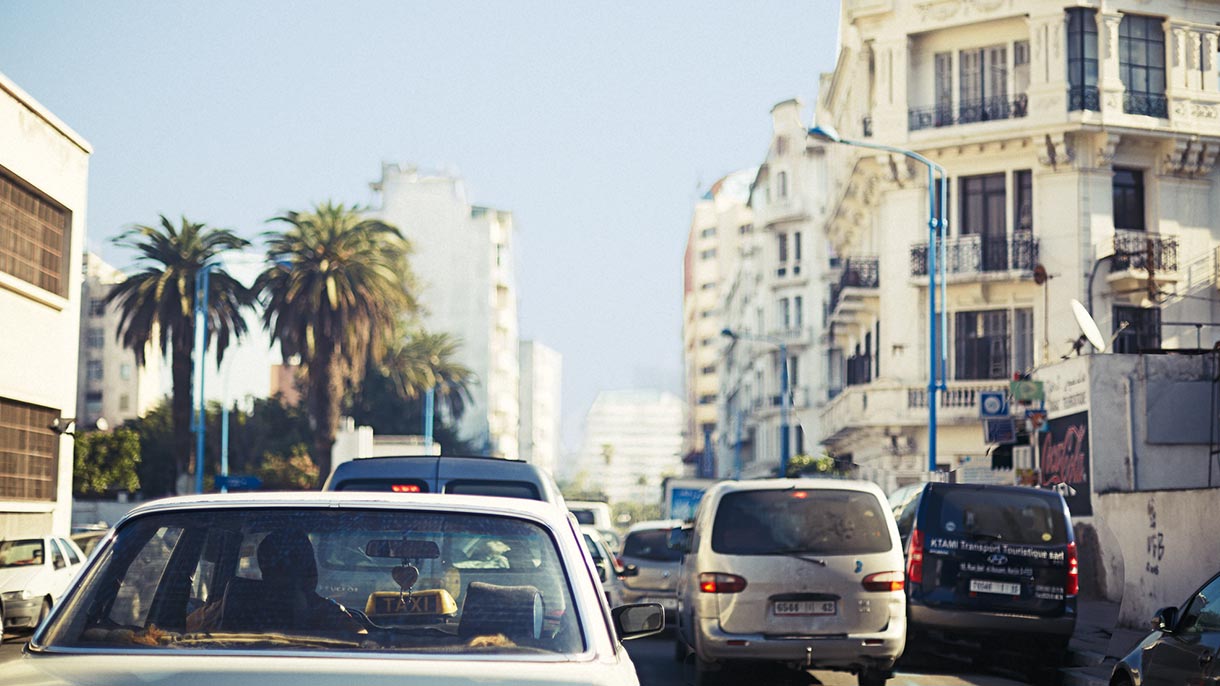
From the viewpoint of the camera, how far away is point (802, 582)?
13398 mm

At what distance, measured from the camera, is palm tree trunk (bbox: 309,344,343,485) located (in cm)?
5381

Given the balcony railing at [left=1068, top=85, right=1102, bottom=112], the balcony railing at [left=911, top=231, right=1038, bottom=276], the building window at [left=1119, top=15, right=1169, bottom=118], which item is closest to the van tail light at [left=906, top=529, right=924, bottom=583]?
the balcony railing at [left=911, top=231, right=1038, bottom=276]

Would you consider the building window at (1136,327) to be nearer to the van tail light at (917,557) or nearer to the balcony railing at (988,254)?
the balcony railing at (988,254)

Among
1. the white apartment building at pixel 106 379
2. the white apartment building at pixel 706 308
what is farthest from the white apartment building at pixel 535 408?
the white apartment building at pixel 106 379

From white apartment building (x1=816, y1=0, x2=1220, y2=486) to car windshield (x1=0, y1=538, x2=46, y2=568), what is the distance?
1001 inches

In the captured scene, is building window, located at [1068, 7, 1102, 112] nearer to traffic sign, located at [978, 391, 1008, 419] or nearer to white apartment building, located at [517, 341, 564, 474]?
traffic sign, located at [978, 391, 1008, 419]

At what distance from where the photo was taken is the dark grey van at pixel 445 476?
1206cm

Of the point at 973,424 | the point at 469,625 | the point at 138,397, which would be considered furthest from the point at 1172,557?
the point at 138,397

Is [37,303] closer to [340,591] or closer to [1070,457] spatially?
[1070,457]

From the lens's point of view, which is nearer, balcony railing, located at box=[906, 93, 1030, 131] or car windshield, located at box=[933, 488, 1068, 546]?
car windshield, located at box=[933, 488, 1068, 546]

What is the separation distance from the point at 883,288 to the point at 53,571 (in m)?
28.0

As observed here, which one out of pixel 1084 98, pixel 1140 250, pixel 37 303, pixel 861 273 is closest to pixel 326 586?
pixel 37 303

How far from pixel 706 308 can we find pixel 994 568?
428 feet

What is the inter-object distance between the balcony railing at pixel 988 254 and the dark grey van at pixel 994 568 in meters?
26.6
